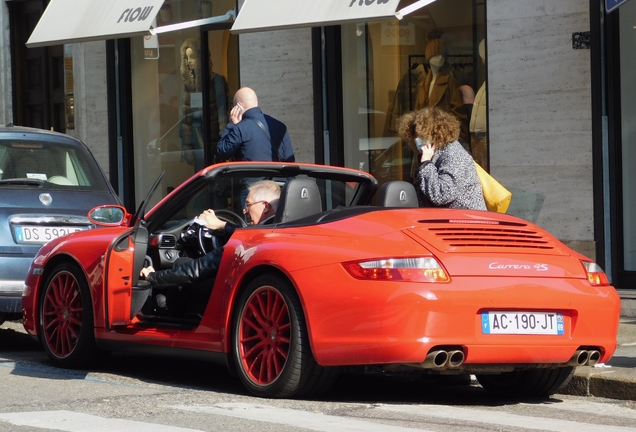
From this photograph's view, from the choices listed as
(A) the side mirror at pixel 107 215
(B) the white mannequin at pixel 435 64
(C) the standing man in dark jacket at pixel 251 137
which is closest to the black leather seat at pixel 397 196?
(A) the side mirror at pixel 107 215

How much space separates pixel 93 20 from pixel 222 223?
751 centimetres

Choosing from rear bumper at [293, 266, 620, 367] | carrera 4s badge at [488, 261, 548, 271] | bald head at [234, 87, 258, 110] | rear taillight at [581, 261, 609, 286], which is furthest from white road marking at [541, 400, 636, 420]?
bald head at [234, 87, 258, 110]

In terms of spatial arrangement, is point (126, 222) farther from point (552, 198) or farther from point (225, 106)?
point (225, 106)

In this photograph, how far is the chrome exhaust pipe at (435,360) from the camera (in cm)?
636

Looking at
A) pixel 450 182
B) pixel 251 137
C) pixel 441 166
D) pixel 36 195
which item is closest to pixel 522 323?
pixel 450 182

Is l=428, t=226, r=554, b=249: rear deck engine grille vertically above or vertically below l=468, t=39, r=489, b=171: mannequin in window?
below

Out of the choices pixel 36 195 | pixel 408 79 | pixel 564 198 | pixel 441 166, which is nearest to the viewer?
pixel 441 166

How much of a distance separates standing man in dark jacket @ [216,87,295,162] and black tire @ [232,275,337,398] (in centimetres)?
441

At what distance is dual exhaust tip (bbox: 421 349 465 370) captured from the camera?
6.37 m

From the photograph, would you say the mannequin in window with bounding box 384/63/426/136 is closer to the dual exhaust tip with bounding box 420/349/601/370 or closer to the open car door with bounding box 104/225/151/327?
the open car door with bounding box 104/225/151/327

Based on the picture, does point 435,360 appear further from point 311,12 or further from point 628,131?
point 311,12

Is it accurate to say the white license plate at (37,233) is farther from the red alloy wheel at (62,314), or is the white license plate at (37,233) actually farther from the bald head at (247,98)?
the bald head at (247,98)

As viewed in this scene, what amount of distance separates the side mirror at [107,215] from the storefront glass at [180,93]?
7282mm

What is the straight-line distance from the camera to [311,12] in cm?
1208
